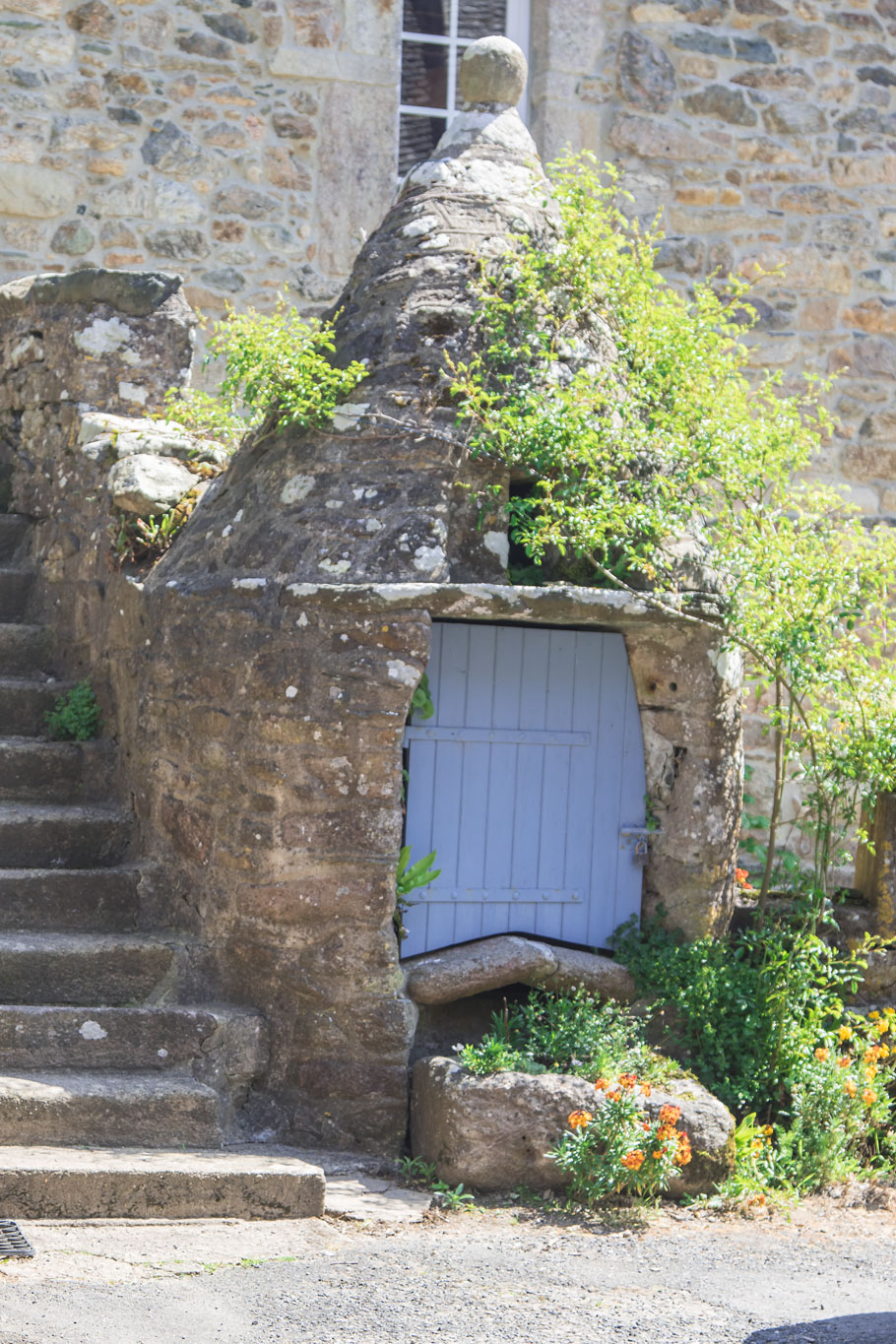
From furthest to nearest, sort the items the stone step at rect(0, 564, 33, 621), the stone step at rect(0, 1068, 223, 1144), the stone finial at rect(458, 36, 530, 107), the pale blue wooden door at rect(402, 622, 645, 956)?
the stone step at rect(0, 564, 33, 621)
the stone finial at rect(458, 36, 530, 107)
the pale blue wooden door at rect(402, 622, 645, 956)
the stone step at rect(0, 1068, 223, 1144)

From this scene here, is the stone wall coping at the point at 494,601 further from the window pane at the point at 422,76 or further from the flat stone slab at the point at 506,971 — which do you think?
the window pane at the point at 422,76

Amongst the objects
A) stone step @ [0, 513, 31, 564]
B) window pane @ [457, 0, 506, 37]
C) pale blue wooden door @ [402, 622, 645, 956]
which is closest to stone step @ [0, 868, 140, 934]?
pale blue wooden door @ [402, 622, 645, 956]

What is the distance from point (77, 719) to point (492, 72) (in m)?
2.95

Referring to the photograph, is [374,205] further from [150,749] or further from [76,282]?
[150,749]

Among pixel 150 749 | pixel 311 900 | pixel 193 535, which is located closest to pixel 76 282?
pixel 193 535

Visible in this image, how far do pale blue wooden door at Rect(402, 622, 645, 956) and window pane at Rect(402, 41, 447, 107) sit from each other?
14.0 feet

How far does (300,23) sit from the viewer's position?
800 centimetres

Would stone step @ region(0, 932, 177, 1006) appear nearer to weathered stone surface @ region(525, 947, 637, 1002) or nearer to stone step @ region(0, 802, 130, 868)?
stone step @ region(0, 802, 130, 868)

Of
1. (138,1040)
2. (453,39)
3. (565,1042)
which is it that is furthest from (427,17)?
(138,1040)

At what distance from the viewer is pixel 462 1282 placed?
154 inches

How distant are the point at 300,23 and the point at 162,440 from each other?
3.20 meters

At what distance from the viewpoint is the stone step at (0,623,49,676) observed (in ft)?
20.8

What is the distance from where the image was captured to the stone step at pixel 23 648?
6.34m

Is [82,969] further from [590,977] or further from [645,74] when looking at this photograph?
[645,74]
